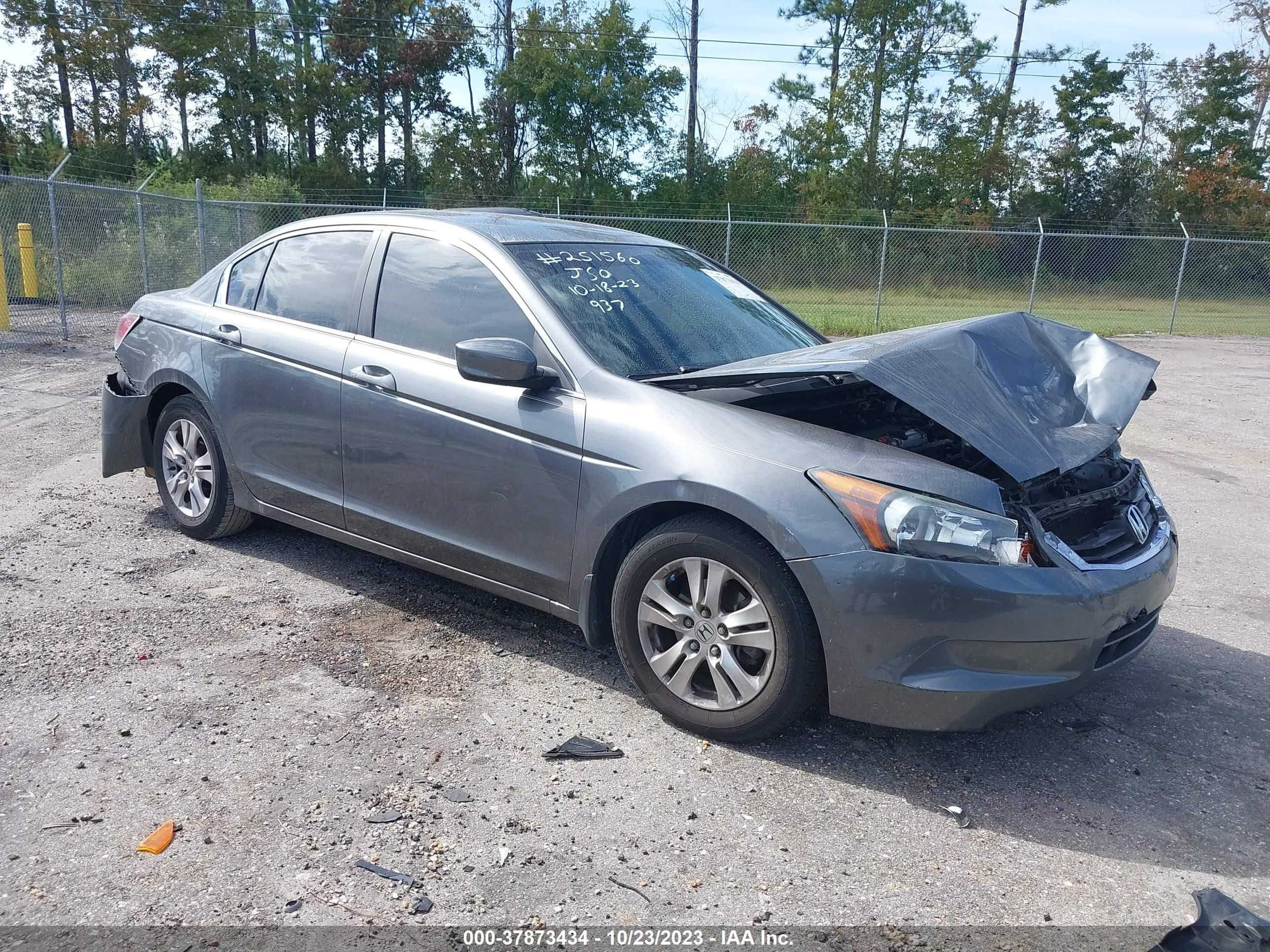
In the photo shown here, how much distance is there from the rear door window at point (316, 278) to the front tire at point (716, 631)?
1.91 metres

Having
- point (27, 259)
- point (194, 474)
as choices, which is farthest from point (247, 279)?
point (27, 259)

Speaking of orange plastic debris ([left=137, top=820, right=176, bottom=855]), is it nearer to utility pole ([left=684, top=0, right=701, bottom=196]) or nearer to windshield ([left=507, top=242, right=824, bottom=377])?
windshield ([left=507, top=242, right=824, bottom=377])

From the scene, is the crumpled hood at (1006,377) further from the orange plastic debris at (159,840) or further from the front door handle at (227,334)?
the front door handle at (227,334)

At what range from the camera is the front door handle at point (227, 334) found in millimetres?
4801

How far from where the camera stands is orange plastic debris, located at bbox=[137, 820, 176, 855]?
2.75 m

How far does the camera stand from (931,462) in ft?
10.5

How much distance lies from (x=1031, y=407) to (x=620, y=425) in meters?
1.46

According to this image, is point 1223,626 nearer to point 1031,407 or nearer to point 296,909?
point 1031,407

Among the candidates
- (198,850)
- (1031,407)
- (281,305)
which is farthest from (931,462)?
(281,305)

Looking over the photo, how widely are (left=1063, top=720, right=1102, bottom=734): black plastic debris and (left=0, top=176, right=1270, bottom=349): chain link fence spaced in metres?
13.7

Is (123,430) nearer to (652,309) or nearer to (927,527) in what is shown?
(652,309)

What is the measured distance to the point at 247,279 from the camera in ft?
16.5

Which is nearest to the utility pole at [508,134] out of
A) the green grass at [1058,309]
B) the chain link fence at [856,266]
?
the chain link fence at [856,266]

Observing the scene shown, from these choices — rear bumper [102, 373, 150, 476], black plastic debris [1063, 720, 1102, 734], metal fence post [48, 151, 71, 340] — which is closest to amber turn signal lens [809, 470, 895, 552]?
black plastic debris [1063, 720, 1102, 734]
